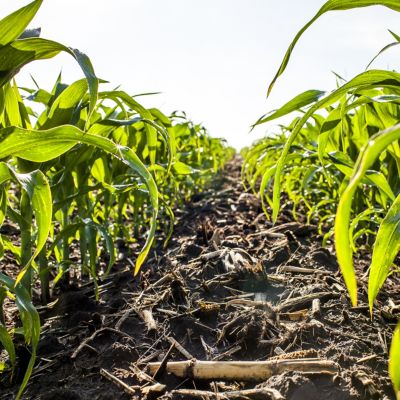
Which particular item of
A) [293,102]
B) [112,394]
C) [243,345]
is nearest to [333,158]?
[293,102]

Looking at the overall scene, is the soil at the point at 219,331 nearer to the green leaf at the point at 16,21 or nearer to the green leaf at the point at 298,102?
the green leaf at the point at 298,102

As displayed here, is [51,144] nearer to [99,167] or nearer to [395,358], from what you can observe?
[395,358]

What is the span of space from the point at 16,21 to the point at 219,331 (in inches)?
36.5

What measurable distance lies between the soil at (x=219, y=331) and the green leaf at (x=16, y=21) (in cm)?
82

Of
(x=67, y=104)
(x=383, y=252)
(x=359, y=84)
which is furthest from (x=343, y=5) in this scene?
(x=67, y=104)

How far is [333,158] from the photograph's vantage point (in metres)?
1.62

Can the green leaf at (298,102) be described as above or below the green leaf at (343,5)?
below

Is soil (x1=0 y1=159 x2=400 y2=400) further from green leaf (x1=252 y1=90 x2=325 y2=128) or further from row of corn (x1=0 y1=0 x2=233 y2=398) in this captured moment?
green leaf (x1=252 y1=90 x2=325 y2=128)

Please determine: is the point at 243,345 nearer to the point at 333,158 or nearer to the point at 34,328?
the point at 34,328

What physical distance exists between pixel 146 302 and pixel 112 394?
509 millimetres

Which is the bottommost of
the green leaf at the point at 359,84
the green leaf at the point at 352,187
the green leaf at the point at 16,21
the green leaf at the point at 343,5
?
the green leaf at the point at 352,187

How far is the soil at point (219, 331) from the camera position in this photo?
109cm

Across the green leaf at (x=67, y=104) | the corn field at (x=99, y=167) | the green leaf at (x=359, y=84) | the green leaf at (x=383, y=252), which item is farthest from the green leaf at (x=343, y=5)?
the green leaf at (x=67, y=104)

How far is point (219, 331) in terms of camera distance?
1.35 metres
